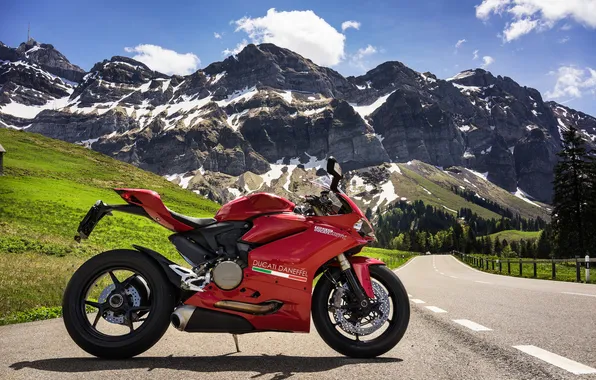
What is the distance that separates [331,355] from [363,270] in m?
0.96

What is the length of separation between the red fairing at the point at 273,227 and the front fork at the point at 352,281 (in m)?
0.55

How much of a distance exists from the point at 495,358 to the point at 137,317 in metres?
3.60

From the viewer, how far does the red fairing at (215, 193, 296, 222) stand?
512cm

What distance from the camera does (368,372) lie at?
396cm

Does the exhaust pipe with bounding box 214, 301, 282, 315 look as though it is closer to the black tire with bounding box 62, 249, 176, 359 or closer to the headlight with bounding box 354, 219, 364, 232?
the black tire with bounding box 62, 249, 176, 359

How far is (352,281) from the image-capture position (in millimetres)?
5059

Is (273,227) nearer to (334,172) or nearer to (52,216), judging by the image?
(334,172)

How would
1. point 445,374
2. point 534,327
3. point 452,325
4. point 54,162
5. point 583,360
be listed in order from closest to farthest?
1. point 445,374
2. point 583,360
3. point 534,327
4. point 452,325
5. point 54,162

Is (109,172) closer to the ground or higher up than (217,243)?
higher up

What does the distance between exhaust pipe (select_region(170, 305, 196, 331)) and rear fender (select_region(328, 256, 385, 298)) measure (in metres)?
1.58

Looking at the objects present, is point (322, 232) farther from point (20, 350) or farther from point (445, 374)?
point (20, 350)

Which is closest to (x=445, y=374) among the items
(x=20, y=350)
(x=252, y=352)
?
(x=252, y=352)

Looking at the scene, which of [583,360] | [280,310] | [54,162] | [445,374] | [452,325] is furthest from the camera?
[54,162]

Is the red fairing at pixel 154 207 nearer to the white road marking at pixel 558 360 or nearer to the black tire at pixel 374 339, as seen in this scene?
the black tire at pixel 374 339
